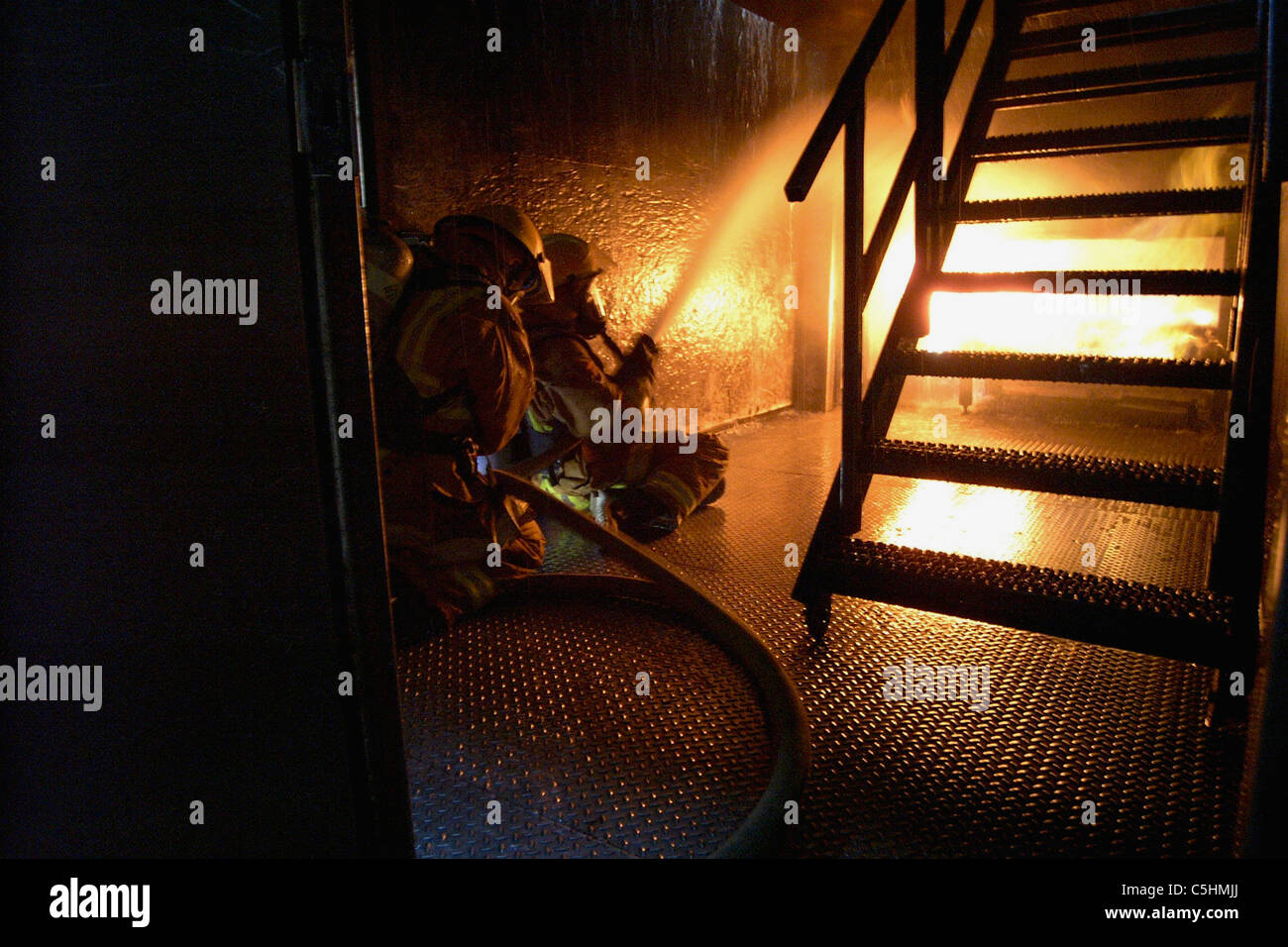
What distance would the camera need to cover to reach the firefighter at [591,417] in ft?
12.9

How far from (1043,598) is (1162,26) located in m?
2.69

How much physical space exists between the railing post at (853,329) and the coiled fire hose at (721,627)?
55cm

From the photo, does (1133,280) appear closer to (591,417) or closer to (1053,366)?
(1053,366)

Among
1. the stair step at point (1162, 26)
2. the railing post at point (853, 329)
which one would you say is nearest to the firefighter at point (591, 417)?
the railing post at point (853, 329)

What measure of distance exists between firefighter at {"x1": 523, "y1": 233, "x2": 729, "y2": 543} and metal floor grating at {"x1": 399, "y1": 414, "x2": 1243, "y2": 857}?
94cm

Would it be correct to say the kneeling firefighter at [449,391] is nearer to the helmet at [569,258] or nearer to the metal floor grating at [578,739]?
the metal floor grating at [578,739]

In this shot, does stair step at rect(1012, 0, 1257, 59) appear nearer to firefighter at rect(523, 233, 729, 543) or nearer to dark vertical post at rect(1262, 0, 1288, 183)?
firefighter at rect(523, 233, 729, 543)

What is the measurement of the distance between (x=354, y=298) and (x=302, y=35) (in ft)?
1.09

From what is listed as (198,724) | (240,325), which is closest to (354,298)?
(240,325)

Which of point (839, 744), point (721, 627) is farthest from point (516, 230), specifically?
point (839, 744)

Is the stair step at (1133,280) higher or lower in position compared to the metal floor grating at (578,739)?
higher

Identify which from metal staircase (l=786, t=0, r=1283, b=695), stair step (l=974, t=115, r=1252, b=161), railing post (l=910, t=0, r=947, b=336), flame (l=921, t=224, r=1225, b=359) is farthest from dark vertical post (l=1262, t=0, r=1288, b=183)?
flame (l=921, t=224, r=1225, b=359)

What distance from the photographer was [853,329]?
9.05 ft
